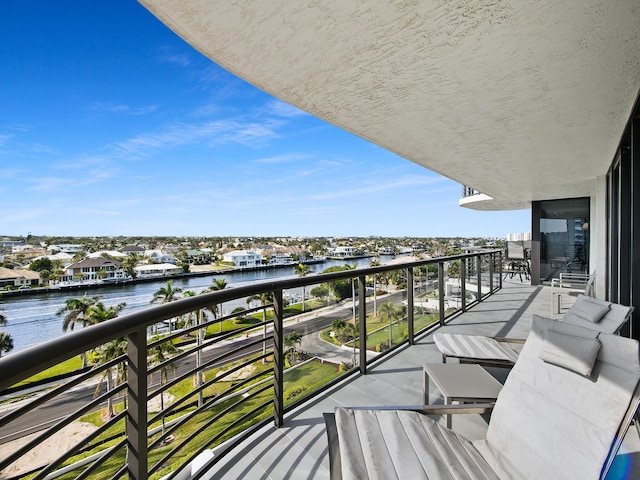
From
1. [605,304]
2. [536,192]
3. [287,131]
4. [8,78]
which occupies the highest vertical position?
[8,78]

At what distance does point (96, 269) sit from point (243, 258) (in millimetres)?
14897

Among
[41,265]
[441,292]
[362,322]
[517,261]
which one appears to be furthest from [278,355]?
[41,265]

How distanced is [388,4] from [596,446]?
2.63 m

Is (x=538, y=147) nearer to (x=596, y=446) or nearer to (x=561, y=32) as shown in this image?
(x=561, y=32)

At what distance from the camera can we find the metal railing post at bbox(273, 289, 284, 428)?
2166 mm

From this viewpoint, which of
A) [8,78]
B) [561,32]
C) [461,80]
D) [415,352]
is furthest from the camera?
[8,78]

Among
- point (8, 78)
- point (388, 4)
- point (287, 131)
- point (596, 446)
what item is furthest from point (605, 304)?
point (8, 78)

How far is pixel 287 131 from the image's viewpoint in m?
24.7

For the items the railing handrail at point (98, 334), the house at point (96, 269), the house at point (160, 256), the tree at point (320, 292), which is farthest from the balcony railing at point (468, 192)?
the house at point (160, 256)

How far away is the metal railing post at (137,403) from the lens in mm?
1280

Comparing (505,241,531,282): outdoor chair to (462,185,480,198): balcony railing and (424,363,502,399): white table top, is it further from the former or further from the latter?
(424,363,502,399): white table top

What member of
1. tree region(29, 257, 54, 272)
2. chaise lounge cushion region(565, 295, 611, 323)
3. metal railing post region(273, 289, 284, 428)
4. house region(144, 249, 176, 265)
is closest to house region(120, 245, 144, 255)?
house region(144, 249, 176, 265)

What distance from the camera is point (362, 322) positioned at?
3078 millimetres

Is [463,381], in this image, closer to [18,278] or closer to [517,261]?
[517,261]
